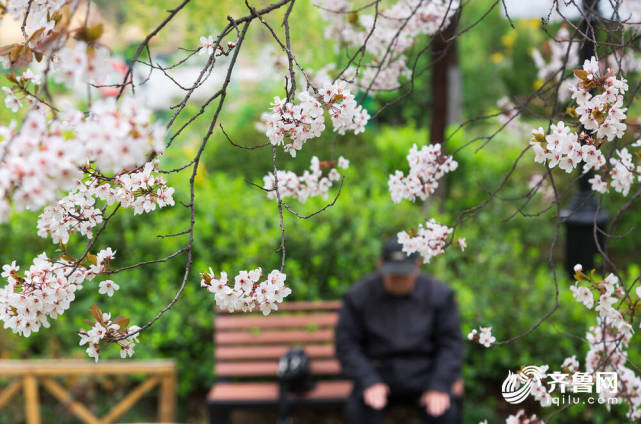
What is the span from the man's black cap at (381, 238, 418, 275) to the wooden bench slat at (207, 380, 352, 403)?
0.70 metres

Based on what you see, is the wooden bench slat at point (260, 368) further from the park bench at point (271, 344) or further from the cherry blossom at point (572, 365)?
the cherry blossom at point (572, 365)

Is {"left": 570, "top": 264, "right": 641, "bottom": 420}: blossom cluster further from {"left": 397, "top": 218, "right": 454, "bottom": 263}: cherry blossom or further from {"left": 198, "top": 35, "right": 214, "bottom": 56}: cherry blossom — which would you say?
{"left": 198, "top": 35, "right": 214, "bottom": 56}: cherry blossom

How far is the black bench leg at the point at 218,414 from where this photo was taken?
3246mm

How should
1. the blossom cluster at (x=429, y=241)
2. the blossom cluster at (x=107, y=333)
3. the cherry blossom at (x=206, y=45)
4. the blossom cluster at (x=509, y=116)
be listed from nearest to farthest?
the blossom cluster at (x=107, y=333) → the cherry blossom at (x=206, y=45) → the blossom cluster at (x=429, y=241) → the blossom cluster at (x=509, y=116)

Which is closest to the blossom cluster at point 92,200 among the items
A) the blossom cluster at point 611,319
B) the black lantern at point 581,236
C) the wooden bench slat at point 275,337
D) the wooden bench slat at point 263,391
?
the blossom cluster at point 611,319

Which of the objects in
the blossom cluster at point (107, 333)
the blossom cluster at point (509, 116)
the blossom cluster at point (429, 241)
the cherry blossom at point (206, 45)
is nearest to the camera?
the blossom cluster at point (107, 333)

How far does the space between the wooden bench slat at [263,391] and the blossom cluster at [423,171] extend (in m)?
1.65

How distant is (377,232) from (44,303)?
9.07 ft

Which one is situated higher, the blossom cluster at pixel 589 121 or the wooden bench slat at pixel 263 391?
the blossom cluster at pixel 589 121

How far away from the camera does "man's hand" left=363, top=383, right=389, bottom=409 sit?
291cm

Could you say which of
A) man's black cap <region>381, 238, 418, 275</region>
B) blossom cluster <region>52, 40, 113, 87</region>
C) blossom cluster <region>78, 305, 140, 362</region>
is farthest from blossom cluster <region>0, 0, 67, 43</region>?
man's black cap <region>381, 238, 418, 275</region>

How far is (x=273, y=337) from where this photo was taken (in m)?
3.66

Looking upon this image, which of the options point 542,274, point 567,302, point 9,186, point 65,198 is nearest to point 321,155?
point 542,274

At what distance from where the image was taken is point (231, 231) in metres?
4.02
